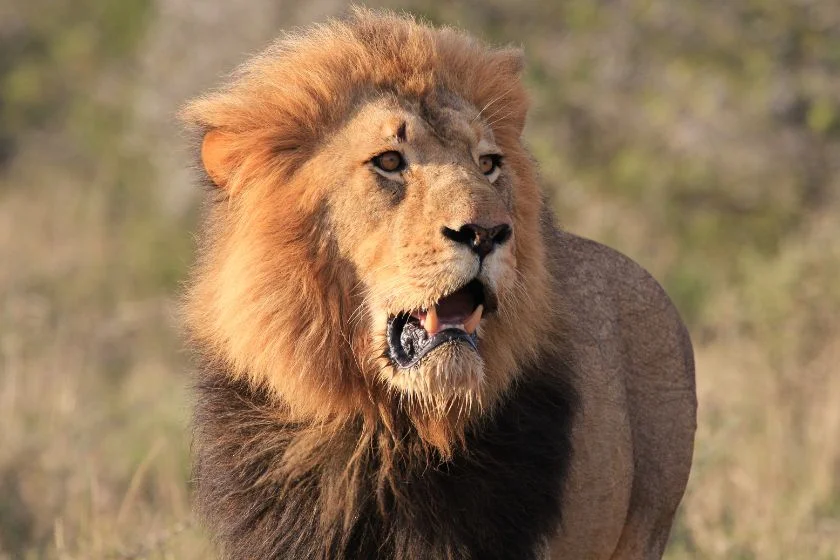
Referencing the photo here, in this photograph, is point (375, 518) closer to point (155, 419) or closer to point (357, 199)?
point (357, 199)

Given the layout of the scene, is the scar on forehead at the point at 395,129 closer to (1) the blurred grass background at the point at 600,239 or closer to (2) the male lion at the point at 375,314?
(2) the male lion at the point at 375,314

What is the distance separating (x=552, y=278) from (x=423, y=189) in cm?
61

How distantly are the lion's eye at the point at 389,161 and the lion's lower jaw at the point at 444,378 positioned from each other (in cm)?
49

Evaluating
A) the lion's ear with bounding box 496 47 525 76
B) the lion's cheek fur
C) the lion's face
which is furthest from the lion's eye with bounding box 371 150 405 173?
the lion's ear with bounding box 496 47 525 76

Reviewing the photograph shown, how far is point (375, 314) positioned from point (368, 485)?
0.47 metres

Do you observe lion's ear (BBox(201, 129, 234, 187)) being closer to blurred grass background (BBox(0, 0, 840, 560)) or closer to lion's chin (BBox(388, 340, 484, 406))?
blurred grass background (BBox(0, 0, 840, 560))

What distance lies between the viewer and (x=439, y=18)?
11922mm

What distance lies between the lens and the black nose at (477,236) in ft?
10.9

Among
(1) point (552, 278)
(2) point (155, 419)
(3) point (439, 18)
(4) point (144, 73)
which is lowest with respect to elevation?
(2) point (155, 419)

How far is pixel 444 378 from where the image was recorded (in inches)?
134

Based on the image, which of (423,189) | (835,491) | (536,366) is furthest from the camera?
(835,491)

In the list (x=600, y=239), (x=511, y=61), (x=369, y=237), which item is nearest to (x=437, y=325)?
(x=369, y=237)

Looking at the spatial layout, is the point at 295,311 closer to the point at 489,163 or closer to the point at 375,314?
the point at 375,314

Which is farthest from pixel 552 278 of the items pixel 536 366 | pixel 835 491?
pixel 835 491
